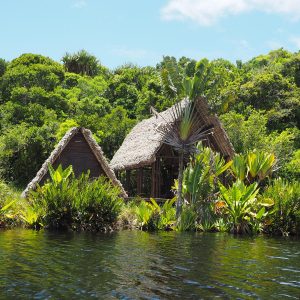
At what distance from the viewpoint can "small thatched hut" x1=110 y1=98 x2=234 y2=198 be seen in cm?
2100

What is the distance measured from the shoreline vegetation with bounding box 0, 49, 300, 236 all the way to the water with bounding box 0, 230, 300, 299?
1983 millimetres

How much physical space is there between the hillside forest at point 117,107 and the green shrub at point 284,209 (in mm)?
4308

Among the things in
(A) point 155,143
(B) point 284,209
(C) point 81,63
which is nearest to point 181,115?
(A) point 155,143

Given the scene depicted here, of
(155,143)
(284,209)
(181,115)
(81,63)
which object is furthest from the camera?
(81,63)

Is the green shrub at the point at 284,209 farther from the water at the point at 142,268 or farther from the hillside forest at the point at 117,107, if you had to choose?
the hillside forest at the point at 117,107

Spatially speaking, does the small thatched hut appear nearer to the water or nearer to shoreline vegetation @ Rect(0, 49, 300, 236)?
shoreline vegetation @ Rect(0, 49, 300, 236)

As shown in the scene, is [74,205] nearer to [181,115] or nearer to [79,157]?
[79,157]

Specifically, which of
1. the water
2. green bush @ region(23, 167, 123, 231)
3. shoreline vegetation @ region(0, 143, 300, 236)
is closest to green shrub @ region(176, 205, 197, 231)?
shoreline vegetation @ region(0, 143, 300, 236)

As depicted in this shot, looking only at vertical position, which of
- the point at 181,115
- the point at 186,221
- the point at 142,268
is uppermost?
the point at 181,115

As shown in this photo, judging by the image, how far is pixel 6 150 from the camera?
27.2m

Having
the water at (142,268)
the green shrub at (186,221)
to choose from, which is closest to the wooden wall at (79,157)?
the green shrub at (186,221)

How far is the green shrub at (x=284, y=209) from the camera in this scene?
58.7 ft

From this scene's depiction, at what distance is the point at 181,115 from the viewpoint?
1962 cm

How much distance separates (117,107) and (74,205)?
660 inches
